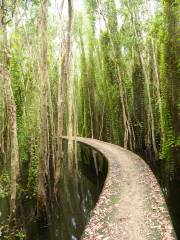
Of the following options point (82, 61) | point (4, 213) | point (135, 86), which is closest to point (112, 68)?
point (135, 86)

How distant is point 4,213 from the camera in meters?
11.9

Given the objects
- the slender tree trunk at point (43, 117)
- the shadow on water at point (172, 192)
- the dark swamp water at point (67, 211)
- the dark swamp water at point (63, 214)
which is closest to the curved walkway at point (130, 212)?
the shadow on water at point (172, 192)

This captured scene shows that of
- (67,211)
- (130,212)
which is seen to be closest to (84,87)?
(67,211)

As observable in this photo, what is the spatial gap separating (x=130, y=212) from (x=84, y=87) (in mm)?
20573

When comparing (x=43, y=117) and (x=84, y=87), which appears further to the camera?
(x=84, y=87)

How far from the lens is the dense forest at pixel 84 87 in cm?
1098

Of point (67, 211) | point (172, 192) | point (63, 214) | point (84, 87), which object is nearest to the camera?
point (63, 214)

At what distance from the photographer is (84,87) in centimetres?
2667

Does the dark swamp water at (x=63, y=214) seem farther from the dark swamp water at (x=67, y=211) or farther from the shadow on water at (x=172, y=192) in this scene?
the shadow on water at (x=172, y=192)

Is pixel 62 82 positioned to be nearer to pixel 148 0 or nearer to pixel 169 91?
pixel 169 91

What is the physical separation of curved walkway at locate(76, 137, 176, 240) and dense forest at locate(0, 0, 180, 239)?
2609 millimetres

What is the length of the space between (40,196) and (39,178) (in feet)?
2.06

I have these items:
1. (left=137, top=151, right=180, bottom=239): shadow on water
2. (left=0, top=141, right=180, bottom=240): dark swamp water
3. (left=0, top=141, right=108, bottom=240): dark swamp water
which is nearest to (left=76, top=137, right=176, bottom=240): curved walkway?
(left=137, top=151, right=180, bottom=239): shadow on water

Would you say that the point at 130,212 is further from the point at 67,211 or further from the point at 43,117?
the point at 67,211
